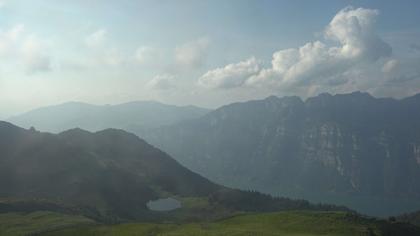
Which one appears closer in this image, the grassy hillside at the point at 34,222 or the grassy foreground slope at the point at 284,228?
the grassy foreground slope at the point at 284,228

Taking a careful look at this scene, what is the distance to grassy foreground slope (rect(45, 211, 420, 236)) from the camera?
99.6 metres

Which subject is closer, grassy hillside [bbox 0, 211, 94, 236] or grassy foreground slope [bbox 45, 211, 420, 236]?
grassy foreground slope [bbox 45, 211, 420, 236]

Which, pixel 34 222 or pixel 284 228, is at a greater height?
pixel 284 228

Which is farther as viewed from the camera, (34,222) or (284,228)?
(34,222)

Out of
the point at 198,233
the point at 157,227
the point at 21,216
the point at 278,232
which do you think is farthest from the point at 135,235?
the point at 21,216

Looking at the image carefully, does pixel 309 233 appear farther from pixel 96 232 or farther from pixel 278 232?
pixel 96 232

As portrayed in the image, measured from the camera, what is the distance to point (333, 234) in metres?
97.8

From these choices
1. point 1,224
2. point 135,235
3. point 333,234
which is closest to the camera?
point 333,234

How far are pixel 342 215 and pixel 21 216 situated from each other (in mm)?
111305

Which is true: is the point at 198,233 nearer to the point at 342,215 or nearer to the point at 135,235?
the point at 135,235

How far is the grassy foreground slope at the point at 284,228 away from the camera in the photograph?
99625 millimetres

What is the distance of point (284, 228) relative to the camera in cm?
10656

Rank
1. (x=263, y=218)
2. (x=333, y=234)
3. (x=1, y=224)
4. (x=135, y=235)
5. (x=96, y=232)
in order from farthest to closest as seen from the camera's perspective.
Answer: (x=1, y=224) → (x=263, y=218) → (x=96, y=232) → (x=135, y=235) → (x=333, y=234)

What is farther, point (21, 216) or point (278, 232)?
point (21, 216)
